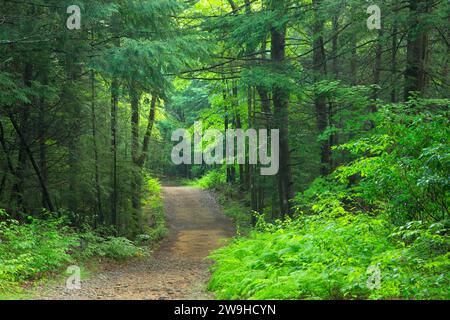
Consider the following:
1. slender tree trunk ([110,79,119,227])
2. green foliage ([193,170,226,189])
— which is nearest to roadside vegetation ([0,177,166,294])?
slender tree trunk ([110,79,119,227])

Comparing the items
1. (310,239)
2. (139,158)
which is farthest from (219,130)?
(310,239)

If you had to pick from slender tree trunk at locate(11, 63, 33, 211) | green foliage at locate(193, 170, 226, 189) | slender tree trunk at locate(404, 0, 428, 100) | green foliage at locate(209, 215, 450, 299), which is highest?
slender tree trunk at locate(404, 0, 428, 100)

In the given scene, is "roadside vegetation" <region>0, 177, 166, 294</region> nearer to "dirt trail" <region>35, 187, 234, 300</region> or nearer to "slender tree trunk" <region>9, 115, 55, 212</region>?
"dirt trail" <region>35, 187, 234, 300</region>

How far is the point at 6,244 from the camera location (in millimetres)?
9281

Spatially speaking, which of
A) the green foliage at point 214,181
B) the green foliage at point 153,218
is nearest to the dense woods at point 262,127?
the green foliage at point 153,218

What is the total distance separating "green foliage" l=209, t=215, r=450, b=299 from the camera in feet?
17.4

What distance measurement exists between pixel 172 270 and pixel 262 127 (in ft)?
29.5

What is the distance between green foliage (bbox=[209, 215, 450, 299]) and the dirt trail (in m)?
1.12

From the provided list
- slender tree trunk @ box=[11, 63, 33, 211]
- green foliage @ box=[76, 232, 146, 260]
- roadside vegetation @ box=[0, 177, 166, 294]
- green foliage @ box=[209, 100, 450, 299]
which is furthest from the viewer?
slender tree trunk @ box=[11, 63, 33, 211]

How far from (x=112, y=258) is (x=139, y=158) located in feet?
22.9

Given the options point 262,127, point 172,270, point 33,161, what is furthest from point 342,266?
point 262,127

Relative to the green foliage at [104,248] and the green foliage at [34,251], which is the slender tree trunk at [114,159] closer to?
the green foliage at [104,248]

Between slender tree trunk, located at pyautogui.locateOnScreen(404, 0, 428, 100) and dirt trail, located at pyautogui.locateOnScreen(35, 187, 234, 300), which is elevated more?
slender tree trunk, located at pyautogui.locateOnScreen(404, 0, 428, 100)
